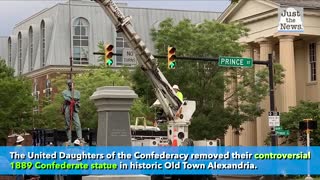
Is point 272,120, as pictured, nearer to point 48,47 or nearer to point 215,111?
point 215,111

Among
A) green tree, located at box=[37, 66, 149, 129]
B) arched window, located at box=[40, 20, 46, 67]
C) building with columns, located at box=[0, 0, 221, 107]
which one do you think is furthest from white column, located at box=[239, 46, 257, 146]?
arched window, located at box=[40, 20, 46, 67]

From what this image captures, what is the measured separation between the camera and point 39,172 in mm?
23797

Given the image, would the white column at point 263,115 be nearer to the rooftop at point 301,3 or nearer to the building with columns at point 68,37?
the rooftop at point 301,3

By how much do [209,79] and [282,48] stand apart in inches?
422

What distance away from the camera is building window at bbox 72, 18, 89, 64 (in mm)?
85938

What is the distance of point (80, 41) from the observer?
8662 centimetres

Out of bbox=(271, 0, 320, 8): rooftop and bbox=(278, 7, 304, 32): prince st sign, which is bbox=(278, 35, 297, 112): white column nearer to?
bbox=(278, 7, 304, 32): prince st sign

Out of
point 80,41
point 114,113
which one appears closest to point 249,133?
point 114,113

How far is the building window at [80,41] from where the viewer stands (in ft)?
282

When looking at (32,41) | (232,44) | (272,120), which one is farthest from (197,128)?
(32,41)

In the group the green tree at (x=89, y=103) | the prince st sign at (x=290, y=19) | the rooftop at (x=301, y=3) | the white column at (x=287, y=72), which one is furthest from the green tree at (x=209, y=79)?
the green tree at (x=89, y=103)

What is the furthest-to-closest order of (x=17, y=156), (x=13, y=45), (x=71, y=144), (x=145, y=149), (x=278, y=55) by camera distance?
1. (x=13, y=45)
2. (x=278, y=55)
3. (x=145, y=149)
4. (x=17, y=156)
5. (x=71, y=144)

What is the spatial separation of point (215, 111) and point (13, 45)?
66.6 m

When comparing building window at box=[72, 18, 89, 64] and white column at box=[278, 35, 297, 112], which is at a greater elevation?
building window at box=[72, 18, 89, 64]
